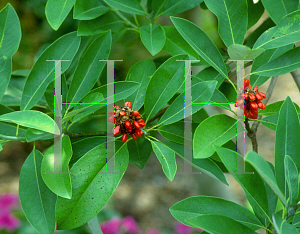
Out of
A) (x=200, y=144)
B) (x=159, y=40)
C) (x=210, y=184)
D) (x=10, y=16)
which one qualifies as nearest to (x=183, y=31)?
(x=159, y=40)

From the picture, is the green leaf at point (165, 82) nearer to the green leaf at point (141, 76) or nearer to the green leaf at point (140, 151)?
the green leaf at point (141, 76)

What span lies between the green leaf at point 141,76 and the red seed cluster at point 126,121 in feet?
0.27

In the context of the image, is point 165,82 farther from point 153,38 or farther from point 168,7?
point 168,7

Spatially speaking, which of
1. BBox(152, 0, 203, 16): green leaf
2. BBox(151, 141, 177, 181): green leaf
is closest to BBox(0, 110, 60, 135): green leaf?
BBox(151, 141, 177, 181): green leaf

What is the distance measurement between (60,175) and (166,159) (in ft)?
0.61

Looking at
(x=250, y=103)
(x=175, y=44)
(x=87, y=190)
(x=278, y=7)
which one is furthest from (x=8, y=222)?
(x=278, y=7)

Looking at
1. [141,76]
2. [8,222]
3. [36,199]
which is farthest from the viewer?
[8,222]

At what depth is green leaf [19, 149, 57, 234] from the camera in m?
0.53

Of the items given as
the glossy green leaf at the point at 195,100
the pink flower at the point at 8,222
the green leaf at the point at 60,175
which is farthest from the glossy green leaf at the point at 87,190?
the pink flower at the point at 8,222

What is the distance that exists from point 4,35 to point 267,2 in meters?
0.54

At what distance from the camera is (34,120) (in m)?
0.47

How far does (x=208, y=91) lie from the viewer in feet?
1.76

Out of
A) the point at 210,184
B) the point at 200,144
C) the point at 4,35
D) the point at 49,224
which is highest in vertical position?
the point at 4,35

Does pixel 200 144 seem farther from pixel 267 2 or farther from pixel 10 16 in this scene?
pixel 10 16
